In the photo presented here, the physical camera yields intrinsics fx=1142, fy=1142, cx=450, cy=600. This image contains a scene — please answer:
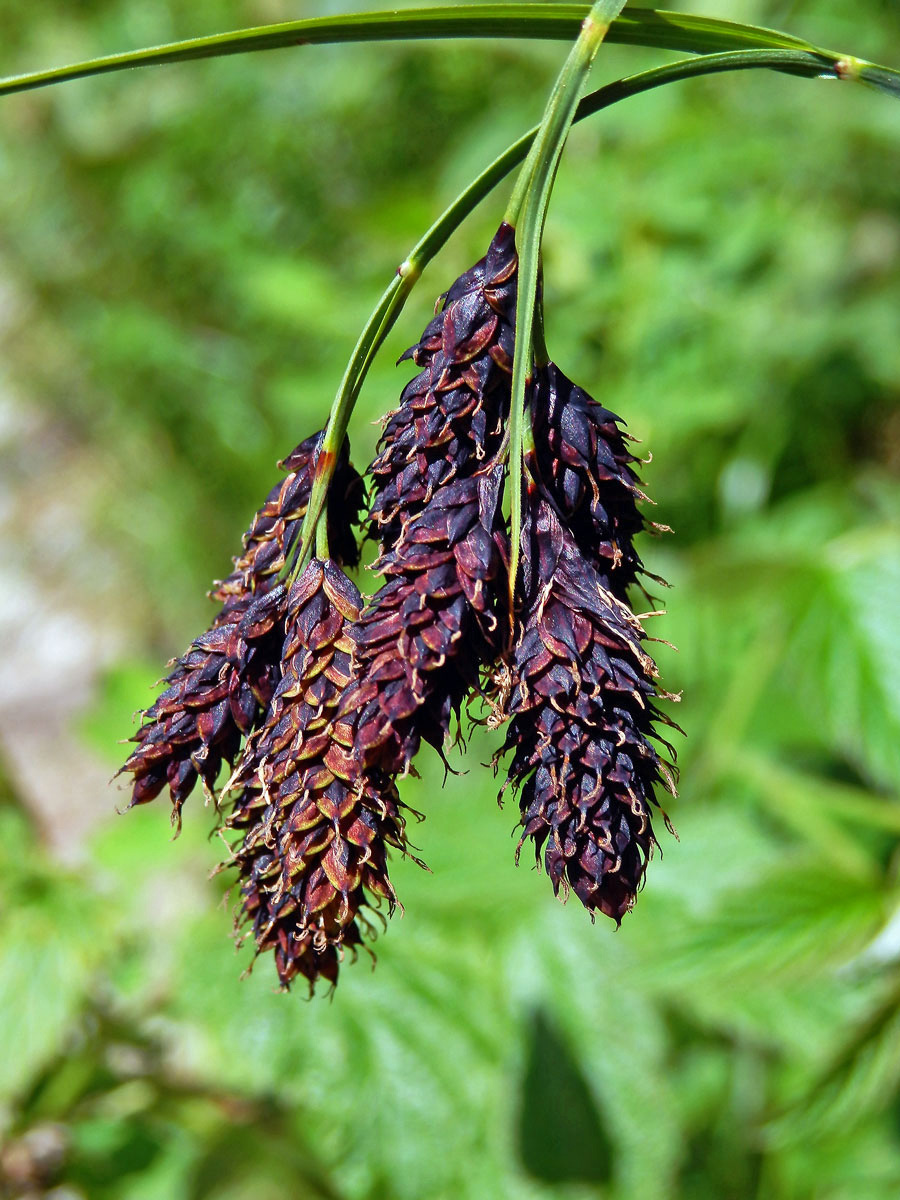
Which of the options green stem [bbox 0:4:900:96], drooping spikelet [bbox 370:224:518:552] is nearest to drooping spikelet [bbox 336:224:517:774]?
drooping spikelet [bbox 370:224:518:552]

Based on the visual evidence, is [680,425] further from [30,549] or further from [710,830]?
[30,549]

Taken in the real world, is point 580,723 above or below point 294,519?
below

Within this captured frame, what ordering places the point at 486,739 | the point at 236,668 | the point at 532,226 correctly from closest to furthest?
the point at 532,226, the point at 236,668, the point at 486,739

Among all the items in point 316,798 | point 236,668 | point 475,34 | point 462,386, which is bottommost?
point 316,798

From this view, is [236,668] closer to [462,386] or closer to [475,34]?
[462,386]

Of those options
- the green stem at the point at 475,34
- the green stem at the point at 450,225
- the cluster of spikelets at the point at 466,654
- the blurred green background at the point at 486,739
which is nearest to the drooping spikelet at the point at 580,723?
the cluster of spikelets at the point at 466,654

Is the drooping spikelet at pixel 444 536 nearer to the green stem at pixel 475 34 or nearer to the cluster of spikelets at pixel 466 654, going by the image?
the cluster of spikelets at pixel 466 654

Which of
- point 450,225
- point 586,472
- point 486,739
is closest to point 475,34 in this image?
point 450,225
